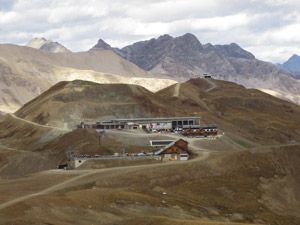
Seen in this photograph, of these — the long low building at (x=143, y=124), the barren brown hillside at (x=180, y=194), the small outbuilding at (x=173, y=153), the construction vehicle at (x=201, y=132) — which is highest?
the long low building at (x=143, y=124)

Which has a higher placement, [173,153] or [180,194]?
[173,153]

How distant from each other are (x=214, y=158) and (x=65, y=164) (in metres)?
38.4

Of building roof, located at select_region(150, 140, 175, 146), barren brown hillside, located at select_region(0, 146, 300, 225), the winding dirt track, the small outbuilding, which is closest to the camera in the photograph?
barren brown hillside, located at select_region(0, 146, 300, 225)

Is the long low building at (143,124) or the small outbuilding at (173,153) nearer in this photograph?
the small outbuilding at (173,153)

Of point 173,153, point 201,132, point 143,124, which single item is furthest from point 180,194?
point 143,124

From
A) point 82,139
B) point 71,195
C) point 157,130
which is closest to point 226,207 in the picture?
point 71,195

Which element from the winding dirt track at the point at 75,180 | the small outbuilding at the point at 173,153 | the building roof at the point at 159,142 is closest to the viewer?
the winding dirt track at the point at 75,180

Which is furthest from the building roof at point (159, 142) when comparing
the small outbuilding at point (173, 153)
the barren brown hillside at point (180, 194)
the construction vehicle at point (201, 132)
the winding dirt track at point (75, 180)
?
the construction vehicle at point (201, 132)

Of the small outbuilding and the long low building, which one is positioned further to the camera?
the long low building

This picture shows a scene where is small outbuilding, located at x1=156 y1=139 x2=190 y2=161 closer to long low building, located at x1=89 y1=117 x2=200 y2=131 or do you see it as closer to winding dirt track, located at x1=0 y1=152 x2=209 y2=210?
winding dirt track, located at x1=0 y1=152 x2=209 y2=210

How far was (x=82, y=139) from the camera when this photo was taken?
448 feet

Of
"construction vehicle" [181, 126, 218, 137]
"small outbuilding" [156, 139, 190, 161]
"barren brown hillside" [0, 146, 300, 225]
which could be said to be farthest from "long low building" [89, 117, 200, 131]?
"barren brown hillside" [0, 146, 300, 225]

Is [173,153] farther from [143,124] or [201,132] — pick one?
[143,124]

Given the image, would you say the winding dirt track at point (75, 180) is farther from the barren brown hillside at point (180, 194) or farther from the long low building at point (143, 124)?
the long low building at point (143, 124)
